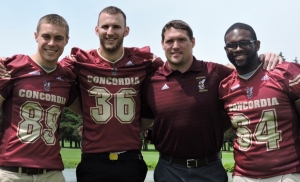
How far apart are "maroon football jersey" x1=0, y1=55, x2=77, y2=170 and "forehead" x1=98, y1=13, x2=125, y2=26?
1.05 metres

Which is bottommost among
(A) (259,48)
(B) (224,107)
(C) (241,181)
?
(C) (241,181)

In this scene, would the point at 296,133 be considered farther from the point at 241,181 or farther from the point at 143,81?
the point at 143,81

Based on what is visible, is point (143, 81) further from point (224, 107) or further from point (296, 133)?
point (296, 133)

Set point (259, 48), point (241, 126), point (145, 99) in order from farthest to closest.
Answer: point (145, 99)
point (259, 48)
point (241, 126)

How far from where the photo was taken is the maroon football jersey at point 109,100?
200 inches

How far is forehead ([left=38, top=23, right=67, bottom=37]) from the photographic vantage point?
504 cm

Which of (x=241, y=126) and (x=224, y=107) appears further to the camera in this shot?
(x=224, y=107)

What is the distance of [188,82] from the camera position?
5.16 metres

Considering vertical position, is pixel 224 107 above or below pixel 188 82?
below

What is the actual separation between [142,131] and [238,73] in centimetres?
174

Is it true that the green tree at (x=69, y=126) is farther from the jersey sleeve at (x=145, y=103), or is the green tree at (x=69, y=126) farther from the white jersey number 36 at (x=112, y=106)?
the white jersey number 36 at (x=112, y=106)

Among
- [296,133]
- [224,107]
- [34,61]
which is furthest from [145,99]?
[296,133]

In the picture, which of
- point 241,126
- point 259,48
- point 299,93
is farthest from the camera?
point 259,48

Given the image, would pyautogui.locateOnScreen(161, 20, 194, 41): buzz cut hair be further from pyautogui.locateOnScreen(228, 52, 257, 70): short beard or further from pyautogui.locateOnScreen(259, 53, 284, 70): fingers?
pyautogui.locateOnScreen(259, 53, 284, 70): fingers
